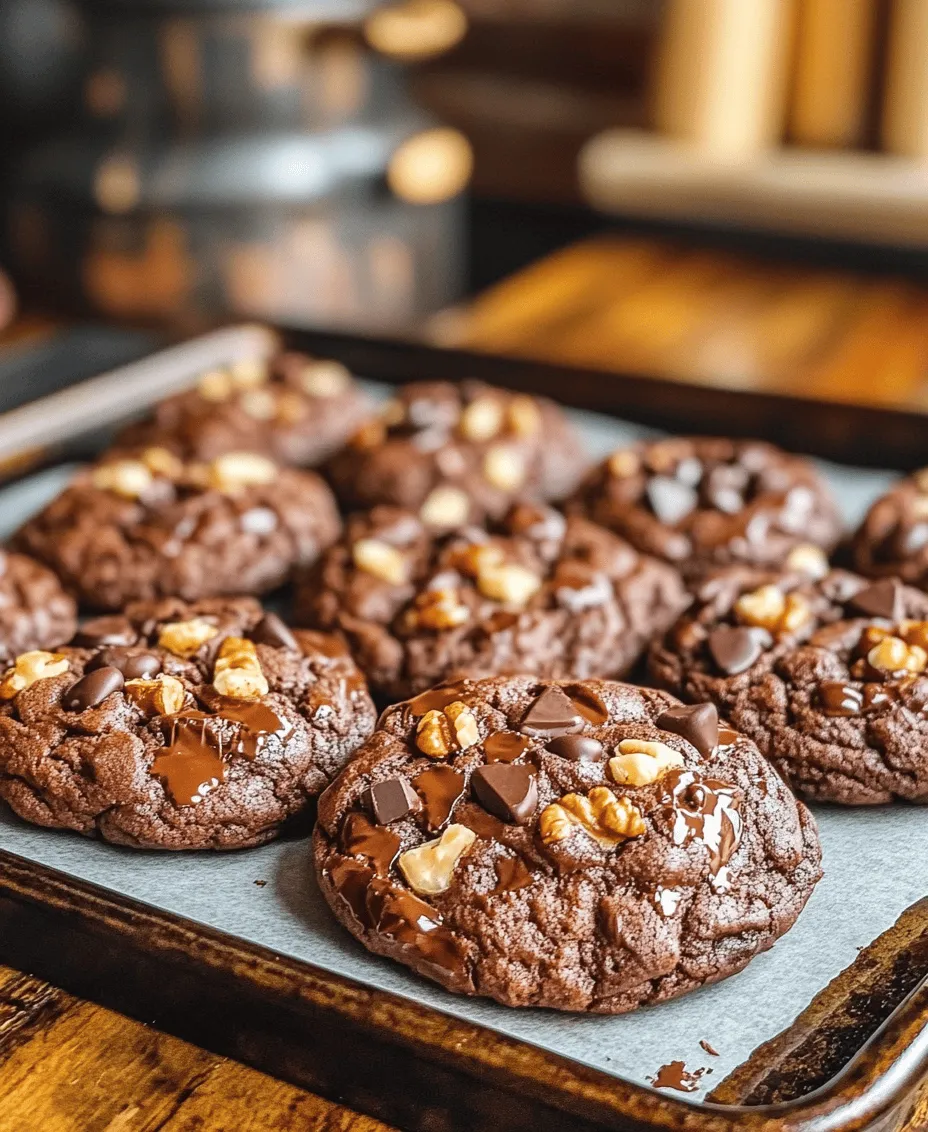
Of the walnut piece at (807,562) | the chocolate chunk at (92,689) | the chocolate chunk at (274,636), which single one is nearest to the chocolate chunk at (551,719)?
the chocolate chunk at (274,636)

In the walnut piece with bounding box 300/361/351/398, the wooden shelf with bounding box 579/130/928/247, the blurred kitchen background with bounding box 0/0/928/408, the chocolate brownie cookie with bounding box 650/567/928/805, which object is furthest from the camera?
the wooden shelf with bounding box 579/130/928/247

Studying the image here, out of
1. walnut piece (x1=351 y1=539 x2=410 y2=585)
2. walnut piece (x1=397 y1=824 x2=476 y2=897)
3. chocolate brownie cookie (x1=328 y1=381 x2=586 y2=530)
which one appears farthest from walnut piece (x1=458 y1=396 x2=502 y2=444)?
walnut piece (x1=397 y1=824 x2=476 y2=897)

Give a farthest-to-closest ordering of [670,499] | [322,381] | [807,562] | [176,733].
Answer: [322,381] < [670,499] < [807,562] < [176,733]

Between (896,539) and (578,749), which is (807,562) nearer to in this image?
(896,539)

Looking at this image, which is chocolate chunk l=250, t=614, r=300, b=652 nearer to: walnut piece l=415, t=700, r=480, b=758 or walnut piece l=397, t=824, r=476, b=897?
walnut piece l=415, t=700, r=480, b=758

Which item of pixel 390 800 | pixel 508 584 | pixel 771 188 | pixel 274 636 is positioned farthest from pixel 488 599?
pixel 771 188
